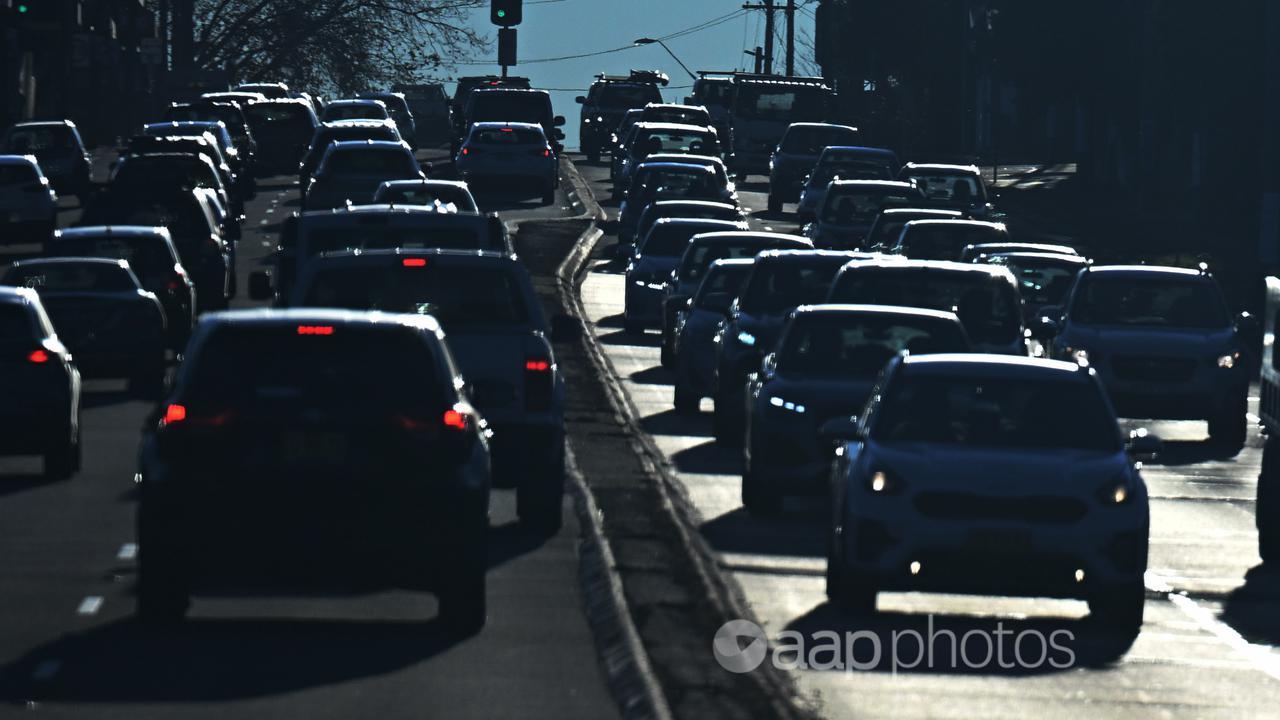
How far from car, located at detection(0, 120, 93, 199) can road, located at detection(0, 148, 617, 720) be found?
129 ft

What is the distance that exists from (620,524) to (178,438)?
18.6 feet

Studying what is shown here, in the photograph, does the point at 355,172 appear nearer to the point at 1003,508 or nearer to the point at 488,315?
the point at 488,315

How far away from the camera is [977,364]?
1520 cm

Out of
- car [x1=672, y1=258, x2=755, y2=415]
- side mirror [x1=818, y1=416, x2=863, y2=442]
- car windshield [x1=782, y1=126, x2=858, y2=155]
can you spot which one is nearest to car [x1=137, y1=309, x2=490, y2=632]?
side mirror [x1=818, y1=416, x2=863, y2=442]

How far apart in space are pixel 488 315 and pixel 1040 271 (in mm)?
17486

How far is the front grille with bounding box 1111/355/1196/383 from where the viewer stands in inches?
1019

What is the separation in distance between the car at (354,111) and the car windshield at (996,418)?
5576 centimetres

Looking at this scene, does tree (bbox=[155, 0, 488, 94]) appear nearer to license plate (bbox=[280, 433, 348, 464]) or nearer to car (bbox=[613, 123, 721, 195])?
car (bbox=[613, 123, 721, 195])

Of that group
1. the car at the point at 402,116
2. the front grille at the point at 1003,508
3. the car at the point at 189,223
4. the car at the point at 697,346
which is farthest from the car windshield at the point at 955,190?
the front grille at the point at 1003,508

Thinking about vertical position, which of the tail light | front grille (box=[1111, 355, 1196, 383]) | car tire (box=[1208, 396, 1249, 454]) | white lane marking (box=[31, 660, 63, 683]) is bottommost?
car tire (box=[1208, 396, 1249, 454])

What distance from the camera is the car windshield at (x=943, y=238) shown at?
117 ft

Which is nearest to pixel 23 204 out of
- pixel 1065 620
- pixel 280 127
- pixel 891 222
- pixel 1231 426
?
pixel 891 222

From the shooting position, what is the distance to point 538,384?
55.7 feet

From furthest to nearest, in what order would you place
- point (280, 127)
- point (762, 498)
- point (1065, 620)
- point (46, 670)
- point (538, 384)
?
point (280, 127), point (762, 498), point (538, 384), point (1065, 620), point (46, 670)
